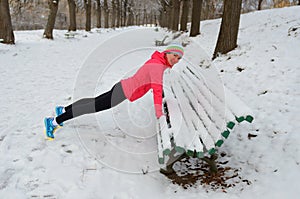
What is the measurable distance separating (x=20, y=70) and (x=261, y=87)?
6.03m

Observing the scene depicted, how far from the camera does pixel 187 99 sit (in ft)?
10.8

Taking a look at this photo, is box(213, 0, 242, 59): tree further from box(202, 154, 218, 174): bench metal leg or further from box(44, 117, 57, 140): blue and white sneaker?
box(44, 117, 57, 140): blue and white sneaker

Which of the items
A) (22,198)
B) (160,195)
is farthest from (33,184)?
(160,195)

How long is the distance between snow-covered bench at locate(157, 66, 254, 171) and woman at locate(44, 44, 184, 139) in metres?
0.34

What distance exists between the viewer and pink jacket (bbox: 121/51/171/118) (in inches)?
108

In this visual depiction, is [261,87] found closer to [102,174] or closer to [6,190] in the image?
[102,174]

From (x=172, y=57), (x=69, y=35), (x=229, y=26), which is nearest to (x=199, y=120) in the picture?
(x=172, y=57)

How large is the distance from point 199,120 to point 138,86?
879 millimetres

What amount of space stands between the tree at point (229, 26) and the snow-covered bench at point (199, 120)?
11.1 ft

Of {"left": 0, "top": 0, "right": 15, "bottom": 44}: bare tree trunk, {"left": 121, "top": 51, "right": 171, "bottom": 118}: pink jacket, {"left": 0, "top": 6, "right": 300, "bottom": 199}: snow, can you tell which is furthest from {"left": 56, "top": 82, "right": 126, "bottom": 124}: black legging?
{"left": 0, "top": 0, "right": 15, "bottom": 44}: bare tree trunk

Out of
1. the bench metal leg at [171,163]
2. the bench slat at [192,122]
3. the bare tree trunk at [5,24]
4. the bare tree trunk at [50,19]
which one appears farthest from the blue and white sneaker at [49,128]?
the bare tree trunk at [50,19]

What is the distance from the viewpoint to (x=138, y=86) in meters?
3.02

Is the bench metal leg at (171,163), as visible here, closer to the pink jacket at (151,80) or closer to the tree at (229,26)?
the pink jacket at (151,80)

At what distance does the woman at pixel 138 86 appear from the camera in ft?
9.37
